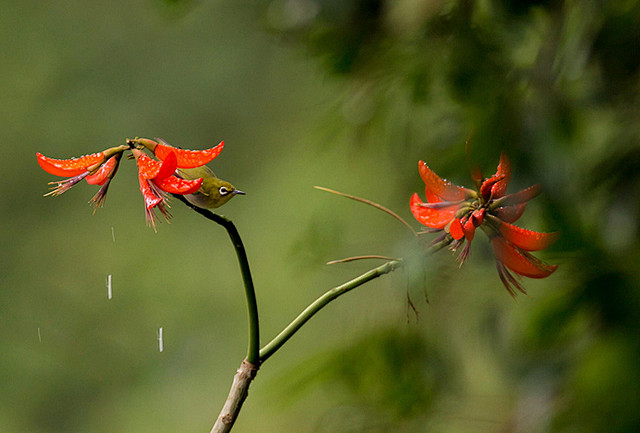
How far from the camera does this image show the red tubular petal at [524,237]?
321 millimetres

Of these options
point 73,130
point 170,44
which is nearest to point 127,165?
point 73,130

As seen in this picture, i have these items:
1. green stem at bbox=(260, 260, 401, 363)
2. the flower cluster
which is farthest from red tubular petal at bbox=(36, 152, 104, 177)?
green stem at bbox=(260, 260, 401, 363)

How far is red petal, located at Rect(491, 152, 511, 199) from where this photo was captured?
0.35 metres

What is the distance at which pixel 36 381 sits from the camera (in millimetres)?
2428

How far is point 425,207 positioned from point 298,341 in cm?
184

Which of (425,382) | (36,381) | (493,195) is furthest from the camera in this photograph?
(36,381)

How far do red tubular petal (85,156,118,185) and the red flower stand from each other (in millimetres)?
152

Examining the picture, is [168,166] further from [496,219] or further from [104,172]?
[496,219]

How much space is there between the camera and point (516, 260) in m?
0.35

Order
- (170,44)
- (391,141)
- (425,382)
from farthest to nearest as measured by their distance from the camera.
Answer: (170,44) → (391,141) → (425,382)

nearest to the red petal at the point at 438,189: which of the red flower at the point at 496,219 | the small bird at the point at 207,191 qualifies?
the red flower at the point at 496,219

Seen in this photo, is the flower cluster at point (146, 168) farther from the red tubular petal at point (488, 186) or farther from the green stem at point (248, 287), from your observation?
the red tubular petal at point (488, 186)

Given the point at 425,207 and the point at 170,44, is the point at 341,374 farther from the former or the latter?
the point at 170,44

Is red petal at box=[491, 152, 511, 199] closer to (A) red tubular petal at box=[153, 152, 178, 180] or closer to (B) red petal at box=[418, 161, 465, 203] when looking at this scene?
(B) red petal at box=[418, 161, 465, 203]
